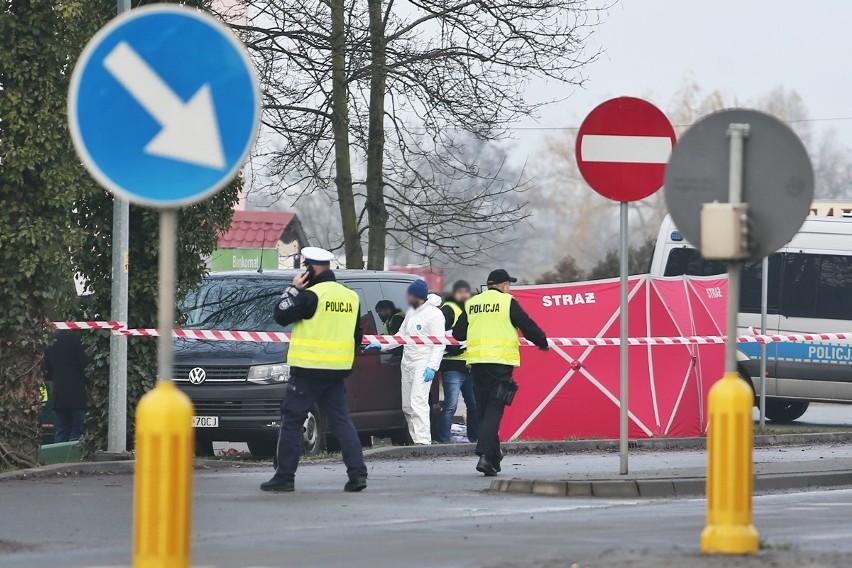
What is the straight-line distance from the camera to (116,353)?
1529cm

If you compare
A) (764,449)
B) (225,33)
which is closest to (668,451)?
(764,449)

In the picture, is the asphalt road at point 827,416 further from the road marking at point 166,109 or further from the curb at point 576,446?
the road marking at point 166,109

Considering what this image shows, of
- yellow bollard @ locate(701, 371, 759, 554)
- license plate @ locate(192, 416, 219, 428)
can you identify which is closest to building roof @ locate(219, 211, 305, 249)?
license plate @ locate(192, 416, 219, 428)

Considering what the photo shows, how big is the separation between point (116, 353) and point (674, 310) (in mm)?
6963

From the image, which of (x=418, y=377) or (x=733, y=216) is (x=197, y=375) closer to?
(x=418, y=377)

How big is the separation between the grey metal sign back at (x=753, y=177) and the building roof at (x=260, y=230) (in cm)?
4482

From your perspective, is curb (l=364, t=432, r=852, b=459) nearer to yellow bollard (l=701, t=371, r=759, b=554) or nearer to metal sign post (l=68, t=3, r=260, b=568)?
yellow bollard (l=701, t=371, r=759, b=554)

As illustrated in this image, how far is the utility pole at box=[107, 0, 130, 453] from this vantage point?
15070 mm

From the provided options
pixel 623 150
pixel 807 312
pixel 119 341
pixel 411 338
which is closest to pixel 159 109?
pixel 623 150

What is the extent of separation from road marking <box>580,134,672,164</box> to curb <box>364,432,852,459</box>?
494 cm

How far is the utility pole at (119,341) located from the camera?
1507 centimetres

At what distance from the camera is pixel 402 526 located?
10297mm

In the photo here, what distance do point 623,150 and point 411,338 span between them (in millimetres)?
5910

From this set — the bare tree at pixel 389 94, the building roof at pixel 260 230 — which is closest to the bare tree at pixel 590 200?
the building roof at pixel 260 230
